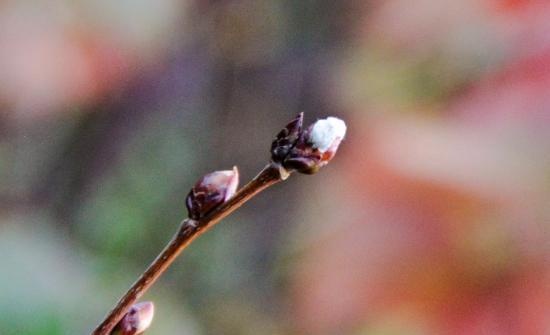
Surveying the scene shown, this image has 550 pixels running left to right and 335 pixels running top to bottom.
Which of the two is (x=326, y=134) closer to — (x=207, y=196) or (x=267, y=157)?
(x=207, y=196)

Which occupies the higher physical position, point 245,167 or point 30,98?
point 30,98

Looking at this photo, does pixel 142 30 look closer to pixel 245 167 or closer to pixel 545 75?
pixel 245 167

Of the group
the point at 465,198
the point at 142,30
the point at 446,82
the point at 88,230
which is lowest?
the point at 465,198

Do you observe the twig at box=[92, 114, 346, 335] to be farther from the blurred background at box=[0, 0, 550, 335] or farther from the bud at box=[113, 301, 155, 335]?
the blurred background at box=[0, 0, 550, 335]

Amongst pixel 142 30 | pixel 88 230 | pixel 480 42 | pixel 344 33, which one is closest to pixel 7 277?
pixel 88 230

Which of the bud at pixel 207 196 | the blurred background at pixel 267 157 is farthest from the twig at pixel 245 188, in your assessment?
the blurred background at pixel 267 157

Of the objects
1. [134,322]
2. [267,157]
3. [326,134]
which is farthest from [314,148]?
[267,157]
